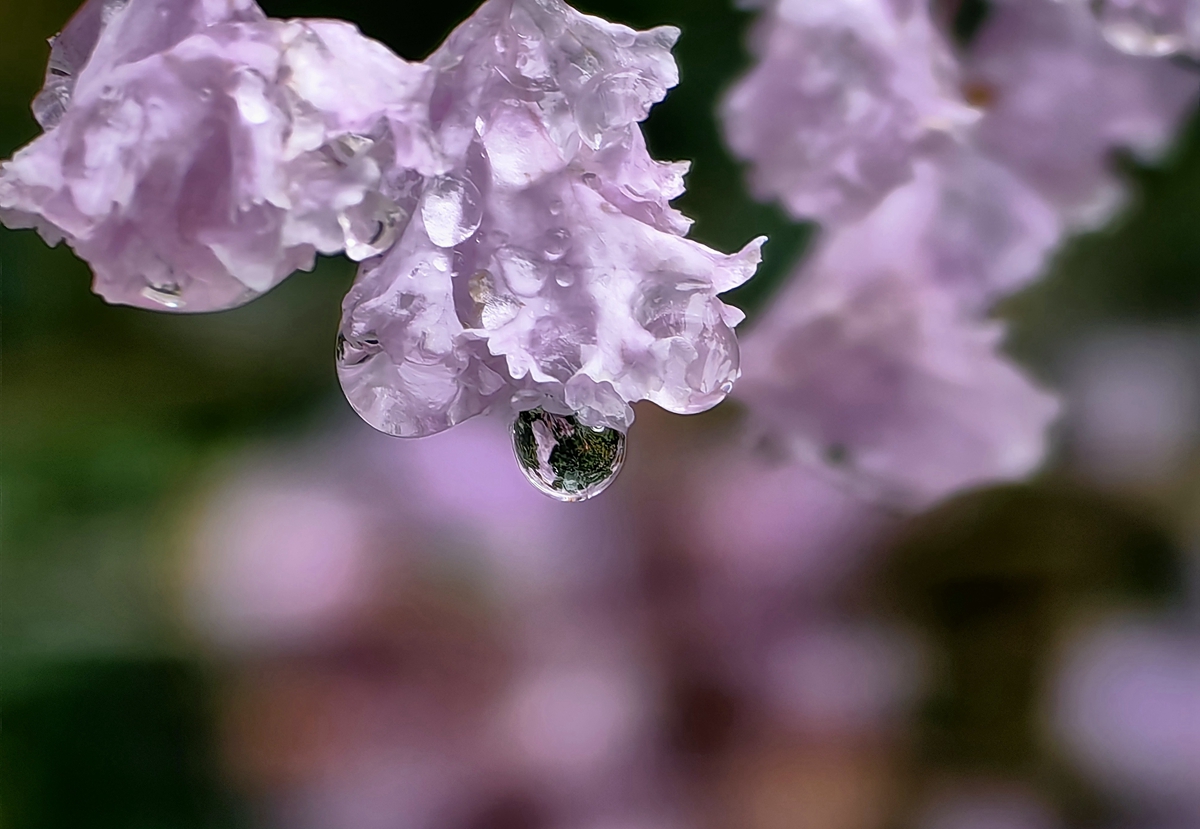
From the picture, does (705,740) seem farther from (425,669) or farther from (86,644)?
(86,644)

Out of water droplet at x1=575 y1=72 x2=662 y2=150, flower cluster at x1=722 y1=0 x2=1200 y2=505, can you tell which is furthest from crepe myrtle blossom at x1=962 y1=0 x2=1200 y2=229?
water droplet at x1=575 y1=72 x2=662 y2=150

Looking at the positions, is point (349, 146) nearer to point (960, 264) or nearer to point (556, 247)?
point (556, 247)

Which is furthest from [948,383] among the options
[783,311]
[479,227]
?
[479,227]

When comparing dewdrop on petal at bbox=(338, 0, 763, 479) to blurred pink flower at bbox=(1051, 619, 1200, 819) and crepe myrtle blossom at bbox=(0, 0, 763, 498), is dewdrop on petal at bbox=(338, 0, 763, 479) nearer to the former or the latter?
crepe myrtle blossom at bbox=(0, 0, 763, 498)

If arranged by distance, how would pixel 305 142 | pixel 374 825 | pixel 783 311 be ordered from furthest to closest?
pixel 374 825
pixel 783 311
pixel 305 142

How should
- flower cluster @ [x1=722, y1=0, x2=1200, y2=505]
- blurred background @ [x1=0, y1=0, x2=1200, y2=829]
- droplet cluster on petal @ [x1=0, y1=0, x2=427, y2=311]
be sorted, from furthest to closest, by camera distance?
blurred background @ [x1=0, y1=0, x2=1200, y2=829], flower cluster @ [x1=722, y1=0, x2=1200, y2=505], droplet cluster on petal @ [x1=0, y1=0, x2=427, y2=311]

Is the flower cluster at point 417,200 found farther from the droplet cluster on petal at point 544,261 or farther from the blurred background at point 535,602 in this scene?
the blurred background at point 535,602

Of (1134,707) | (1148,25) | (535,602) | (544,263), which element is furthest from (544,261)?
(1134,707)
